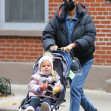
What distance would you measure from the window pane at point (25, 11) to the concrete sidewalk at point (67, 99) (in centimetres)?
164

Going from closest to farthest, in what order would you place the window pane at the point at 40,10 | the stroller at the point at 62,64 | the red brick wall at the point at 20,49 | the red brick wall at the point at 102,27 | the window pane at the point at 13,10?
the stroller at the point at 62,64, the red brick wall at the point at 102,27, the red brick wall at the point at 20,49, the window pane at the point at 40,10, the window pane at the point at 13,10

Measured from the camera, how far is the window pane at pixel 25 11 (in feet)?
28.3

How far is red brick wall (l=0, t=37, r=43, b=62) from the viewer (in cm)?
848

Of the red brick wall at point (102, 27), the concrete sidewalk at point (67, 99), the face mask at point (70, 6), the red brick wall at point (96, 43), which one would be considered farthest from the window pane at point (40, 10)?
the face mask at point (70, 6)

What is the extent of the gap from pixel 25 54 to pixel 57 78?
4.09 meters

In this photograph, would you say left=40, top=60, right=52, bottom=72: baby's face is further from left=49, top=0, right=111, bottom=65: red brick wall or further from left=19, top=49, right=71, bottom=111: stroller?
left=49, top=0, right=111, bottom=65: red brick wall

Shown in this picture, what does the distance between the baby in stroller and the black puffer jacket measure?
43 cm

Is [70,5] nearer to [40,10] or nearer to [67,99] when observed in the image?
[67,99]

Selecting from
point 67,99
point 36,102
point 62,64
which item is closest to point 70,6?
point 62,64

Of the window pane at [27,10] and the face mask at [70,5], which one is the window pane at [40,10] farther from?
the face mask at [70,5]

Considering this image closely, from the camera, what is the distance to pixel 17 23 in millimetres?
8773

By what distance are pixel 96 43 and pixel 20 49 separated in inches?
71.7

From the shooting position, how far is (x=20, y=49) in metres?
8.57

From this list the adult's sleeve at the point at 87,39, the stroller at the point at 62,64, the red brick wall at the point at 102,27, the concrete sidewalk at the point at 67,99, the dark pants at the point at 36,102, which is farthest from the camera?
the red brick wall at the point at 102,27
